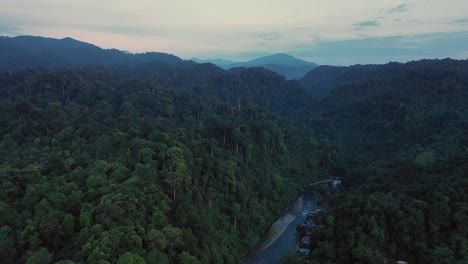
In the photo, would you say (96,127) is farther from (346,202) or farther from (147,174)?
(346,202)

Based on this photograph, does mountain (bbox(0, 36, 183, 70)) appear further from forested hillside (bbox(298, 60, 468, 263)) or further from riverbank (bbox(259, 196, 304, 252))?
forested hillside (bbox(298, 60, 468, 263))

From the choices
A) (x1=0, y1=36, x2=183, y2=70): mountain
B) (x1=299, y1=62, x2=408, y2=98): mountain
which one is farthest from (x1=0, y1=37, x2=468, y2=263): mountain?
(x1=0, y1=36, x2=183, y2=70): mountain

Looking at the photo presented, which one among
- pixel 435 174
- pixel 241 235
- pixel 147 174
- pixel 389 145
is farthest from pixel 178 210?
pixel 389 145

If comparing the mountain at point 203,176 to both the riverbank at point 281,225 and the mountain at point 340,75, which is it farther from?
the mountain at point 340,75

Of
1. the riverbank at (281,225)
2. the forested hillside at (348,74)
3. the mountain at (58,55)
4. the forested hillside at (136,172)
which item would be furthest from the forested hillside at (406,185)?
the mountain at (58,55)

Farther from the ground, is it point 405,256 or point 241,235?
point 405,256

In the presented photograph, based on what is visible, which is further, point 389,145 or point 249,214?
point 389,145

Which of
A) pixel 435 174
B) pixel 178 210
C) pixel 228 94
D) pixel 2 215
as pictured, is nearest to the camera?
pixel 2 215
